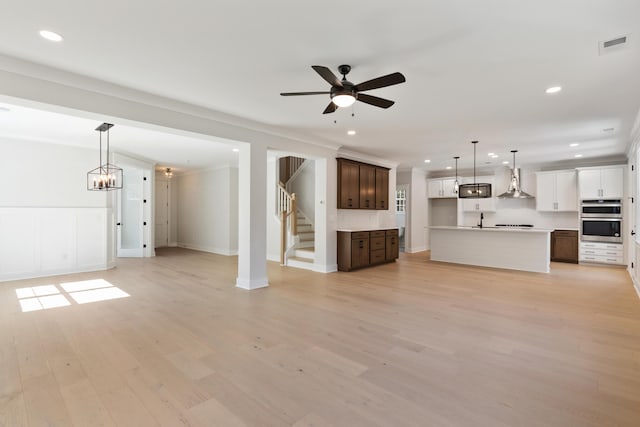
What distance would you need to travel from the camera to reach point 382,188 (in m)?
8.16

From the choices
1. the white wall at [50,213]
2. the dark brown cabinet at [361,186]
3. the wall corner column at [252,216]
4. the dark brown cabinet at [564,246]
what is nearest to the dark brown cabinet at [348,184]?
the dark brown cabinet at [361,186]

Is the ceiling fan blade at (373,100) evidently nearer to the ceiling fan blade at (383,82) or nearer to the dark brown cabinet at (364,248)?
the ceiling fan blade at (383,82)

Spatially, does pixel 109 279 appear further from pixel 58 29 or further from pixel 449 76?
pixel 449 76

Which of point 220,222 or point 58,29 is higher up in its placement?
point 58,29

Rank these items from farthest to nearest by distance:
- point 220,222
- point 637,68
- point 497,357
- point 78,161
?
point 220,222 < point 78,161 < point 637,68 < point 497,357

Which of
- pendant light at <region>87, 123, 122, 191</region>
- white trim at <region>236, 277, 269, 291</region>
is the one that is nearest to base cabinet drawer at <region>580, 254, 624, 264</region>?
white trim at <region>236, 277, 269, 291</region>

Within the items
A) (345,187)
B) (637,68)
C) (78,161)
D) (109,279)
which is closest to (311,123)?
(345,187)

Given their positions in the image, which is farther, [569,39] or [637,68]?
[637,68]

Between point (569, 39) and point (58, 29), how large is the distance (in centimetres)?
416

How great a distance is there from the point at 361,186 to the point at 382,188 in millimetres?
957

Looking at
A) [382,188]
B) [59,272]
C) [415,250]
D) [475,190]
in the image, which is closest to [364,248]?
[382,188]

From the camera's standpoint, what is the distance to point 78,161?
6676 mm

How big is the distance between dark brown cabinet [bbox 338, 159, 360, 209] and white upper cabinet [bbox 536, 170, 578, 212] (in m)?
5.31

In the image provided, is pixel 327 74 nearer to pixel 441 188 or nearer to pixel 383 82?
pixel 383 82
